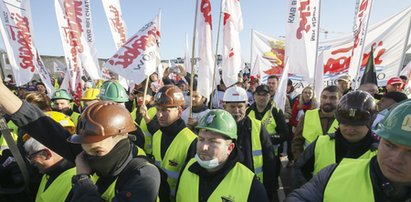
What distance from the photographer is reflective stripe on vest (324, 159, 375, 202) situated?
5.09ft

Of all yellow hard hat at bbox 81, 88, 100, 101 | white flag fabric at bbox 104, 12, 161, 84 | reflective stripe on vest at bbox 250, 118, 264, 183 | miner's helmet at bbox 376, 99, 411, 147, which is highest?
white flag fabric at bbox 104, 12, 161, 84

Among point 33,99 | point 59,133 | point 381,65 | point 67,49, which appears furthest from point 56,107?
point 381,65

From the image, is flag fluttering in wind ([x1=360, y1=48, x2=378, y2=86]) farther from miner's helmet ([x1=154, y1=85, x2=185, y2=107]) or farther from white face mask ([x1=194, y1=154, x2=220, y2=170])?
white face mask ([x1=194, y1=154, x2=220, y2=170])

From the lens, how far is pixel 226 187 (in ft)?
7.51

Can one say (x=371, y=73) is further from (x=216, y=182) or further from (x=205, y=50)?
(x=216, y=182)

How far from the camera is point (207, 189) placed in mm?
2334

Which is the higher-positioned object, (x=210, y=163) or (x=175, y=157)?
(x=210, y=163)

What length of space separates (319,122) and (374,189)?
2.44 m

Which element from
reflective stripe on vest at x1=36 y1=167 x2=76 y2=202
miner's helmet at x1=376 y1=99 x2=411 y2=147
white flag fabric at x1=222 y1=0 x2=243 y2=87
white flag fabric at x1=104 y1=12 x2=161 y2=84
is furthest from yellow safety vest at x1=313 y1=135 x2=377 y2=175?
white flag fabric at x1=104 y1=12 x2=161 y2=84

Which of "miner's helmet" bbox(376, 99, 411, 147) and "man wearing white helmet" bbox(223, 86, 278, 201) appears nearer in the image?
"miner's helmet" bbox(376, 99, 411, 147)

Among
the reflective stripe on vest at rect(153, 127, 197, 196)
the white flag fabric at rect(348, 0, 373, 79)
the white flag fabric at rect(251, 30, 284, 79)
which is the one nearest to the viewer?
the reflective stripe on vest at rect(153, 127, 197, 196)

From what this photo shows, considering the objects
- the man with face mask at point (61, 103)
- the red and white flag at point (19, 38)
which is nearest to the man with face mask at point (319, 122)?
the man with face mask at point (61, 103)

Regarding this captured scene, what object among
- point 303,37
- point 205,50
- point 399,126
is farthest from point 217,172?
point 303,37

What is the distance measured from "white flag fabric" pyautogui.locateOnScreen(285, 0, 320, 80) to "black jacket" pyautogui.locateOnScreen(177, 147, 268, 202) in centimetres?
317
